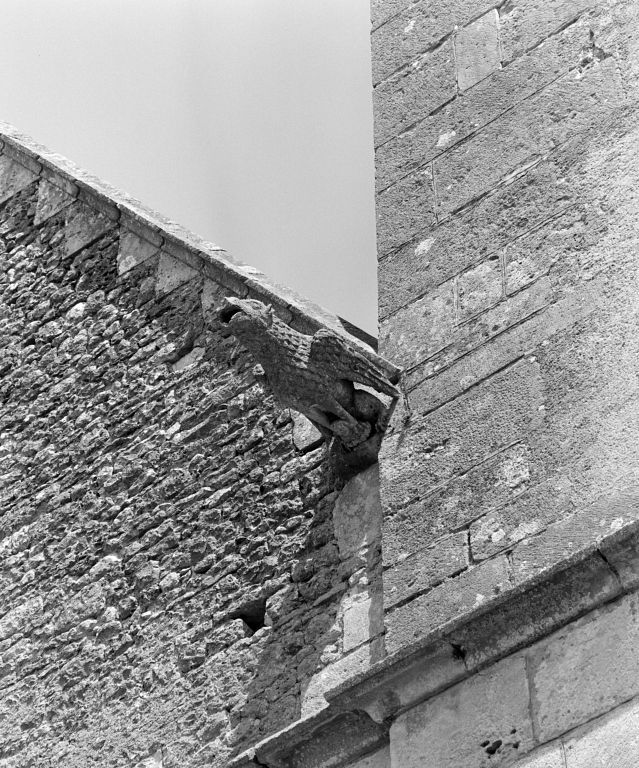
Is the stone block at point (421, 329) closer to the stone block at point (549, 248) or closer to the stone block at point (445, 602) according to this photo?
the stone block at point (549, 248)

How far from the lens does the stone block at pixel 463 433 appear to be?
17.9ft

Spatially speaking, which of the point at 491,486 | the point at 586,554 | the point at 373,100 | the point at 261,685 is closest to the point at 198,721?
the point at 261,685

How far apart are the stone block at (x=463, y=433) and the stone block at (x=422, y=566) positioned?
8.5 inches

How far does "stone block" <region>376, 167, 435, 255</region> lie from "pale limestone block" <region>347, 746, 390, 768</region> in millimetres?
1890

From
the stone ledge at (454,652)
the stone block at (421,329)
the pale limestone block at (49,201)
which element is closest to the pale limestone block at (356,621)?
the stone ledge at (454,652)

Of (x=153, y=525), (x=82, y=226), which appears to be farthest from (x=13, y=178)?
(x=153, y=525)

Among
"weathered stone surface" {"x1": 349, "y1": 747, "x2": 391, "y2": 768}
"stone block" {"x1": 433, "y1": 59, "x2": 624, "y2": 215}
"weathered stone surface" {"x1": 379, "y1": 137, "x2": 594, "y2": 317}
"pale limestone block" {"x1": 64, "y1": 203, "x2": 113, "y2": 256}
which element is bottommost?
"weathered stone surface" {"x1": 349, "y1": 747, "x2": 391, "y2": 768}

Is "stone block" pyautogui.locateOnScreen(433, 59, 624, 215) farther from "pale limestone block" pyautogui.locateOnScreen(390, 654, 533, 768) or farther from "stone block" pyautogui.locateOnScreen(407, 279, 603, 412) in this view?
"pale limestone block" pyautogui.locateOnScreen(390, 654, 533, 768)

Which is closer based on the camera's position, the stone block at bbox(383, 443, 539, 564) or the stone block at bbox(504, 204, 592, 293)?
the stone block at bbox(383, 443, 539, 564)

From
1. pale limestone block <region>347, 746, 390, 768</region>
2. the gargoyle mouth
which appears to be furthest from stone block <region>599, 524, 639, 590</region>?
the gargoyle mouth

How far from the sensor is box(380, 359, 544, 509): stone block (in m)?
5.45

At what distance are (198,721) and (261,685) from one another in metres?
0.29

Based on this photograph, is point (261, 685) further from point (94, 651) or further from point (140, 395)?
point (140, 395)

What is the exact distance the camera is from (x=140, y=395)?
746cm
